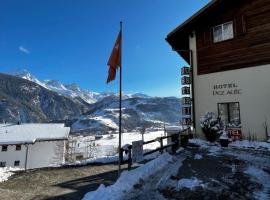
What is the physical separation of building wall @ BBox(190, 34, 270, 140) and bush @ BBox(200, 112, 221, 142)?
1.19 meters

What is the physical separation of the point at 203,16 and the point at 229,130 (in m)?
8.60

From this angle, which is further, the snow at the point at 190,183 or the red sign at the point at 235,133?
the red sign at the point at 235,133

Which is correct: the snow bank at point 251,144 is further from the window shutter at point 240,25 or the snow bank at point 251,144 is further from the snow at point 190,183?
the window shutter at point 240,25

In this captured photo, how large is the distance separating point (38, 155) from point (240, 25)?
30287 millimetres

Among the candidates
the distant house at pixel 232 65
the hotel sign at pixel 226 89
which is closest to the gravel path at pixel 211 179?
the distant house at pixel 232 65

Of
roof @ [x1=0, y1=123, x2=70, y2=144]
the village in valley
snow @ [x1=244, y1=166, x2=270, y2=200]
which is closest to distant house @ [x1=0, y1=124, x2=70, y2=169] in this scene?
roof @ [x1=0, y1=123, x2=70, y2=144]

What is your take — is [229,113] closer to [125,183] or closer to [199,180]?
[199,180]

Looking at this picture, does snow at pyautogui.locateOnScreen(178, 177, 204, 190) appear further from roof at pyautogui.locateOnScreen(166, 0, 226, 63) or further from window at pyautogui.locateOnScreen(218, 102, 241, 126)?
roof at pyautogui.locateOnScreen(166, 0, 226, 63)

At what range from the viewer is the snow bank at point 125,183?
249 inches

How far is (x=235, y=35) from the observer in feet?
50.4

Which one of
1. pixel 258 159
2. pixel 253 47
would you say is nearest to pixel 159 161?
pixel 258 159

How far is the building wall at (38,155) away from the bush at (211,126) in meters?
24.6

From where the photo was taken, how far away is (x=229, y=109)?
1559cm

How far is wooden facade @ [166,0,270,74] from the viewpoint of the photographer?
14352 mm
